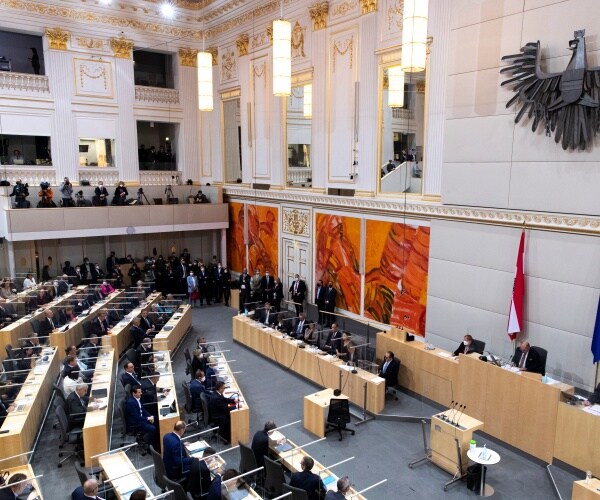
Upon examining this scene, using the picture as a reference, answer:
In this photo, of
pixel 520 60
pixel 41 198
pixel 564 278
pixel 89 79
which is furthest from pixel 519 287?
pixel 89 79

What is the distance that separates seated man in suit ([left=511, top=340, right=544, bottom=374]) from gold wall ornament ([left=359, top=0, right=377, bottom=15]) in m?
9.15

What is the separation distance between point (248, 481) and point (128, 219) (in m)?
14.0

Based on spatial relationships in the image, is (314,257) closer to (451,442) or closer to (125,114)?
(451,442)

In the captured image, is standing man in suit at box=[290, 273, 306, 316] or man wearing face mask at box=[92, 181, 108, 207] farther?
man wearing face mask at box=[92, 181, 108, 207]

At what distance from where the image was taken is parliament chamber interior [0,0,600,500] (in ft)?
25.7

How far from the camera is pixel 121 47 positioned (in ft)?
66.1

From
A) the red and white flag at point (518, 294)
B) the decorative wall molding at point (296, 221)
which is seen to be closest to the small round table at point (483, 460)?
the red and white flag at point (518, 294)

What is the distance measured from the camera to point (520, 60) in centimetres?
956

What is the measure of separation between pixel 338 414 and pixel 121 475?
3725 millimetres

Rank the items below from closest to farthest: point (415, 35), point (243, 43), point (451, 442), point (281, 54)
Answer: point (415, 35), point (451, 442), point (281, 54), point (243, 43)

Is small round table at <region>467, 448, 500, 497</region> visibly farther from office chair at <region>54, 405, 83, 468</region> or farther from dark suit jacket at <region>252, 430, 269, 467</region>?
office chair at <region>54, 405, 83, 468</region>

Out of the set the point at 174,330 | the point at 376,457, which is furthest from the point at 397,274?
the point at 174,330

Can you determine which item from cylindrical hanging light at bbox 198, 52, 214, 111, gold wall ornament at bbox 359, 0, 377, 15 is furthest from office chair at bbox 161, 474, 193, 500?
gold wall ornament at bbox 359, 0, 377, 15

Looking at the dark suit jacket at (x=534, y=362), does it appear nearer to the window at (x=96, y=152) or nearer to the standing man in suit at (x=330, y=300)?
the standing man in suit at (x=330, y=300)
